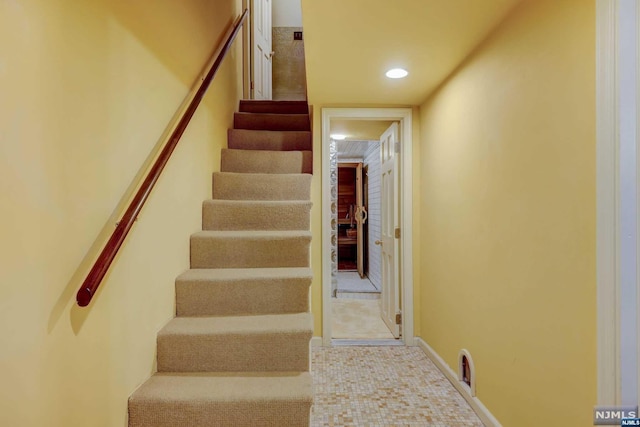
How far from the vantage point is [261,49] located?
4.37 meters

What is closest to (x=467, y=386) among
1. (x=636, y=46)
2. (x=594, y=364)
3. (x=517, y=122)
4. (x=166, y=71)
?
(x=594, y=364)

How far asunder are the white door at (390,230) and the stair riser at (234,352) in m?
1.74

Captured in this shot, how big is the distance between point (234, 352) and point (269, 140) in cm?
188

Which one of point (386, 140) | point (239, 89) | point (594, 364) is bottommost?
point (594, 364)

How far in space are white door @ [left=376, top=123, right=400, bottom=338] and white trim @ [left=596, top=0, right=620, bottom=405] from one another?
196cm

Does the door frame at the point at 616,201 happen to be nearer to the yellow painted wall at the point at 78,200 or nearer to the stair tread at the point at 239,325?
the stair tread at the point at 239,325

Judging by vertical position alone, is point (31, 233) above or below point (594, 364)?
above

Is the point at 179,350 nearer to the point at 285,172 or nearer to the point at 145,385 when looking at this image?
the point at 145,385

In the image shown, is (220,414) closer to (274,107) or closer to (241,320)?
(241,320)

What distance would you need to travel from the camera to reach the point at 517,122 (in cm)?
149

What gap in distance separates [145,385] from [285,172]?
174 cm

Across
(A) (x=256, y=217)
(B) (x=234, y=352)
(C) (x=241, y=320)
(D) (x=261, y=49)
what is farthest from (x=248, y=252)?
(D) (x=261, y=49)

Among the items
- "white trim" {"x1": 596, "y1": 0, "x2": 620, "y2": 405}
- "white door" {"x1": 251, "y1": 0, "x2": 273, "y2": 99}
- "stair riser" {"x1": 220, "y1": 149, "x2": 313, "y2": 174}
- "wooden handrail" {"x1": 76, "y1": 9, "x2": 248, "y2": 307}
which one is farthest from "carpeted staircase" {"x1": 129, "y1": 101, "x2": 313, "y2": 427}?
"white door" {"x1": 251, "y1": 0, "x2": 273, "y2": 99}

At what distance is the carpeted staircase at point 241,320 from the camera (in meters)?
1.28
